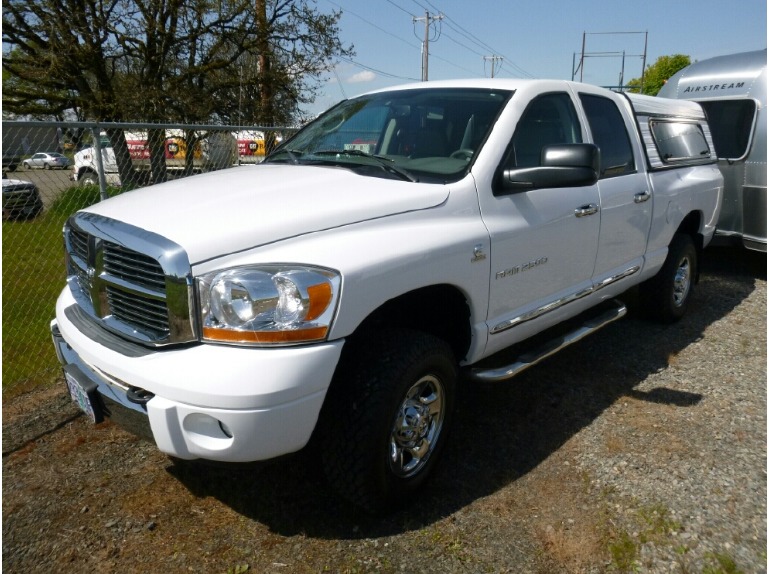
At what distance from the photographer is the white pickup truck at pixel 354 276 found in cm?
221

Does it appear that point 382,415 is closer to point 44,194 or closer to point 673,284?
point 673,284

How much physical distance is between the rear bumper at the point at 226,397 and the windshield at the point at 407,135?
4.01ft

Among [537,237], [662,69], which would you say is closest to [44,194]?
[537,237]

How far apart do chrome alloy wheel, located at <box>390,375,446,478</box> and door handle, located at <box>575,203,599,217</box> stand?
4.69ft

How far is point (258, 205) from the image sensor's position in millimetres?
2590

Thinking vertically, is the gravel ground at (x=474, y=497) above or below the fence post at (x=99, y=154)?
below

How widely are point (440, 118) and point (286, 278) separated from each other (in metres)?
1.66

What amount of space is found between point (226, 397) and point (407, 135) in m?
1.96

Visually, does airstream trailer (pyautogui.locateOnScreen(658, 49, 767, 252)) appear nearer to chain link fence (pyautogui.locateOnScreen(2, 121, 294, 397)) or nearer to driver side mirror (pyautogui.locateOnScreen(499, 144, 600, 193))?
driver side mirror (pyautogui.locateOnScreen(499, 144, 600, 193))

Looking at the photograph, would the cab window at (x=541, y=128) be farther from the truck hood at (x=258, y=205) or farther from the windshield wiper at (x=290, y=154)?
the windshield wiper at (x=290, y=154)

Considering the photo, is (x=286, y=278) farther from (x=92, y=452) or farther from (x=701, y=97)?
(x=701, y=97)

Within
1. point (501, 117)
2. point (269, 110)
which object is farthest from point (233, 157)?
point (269, 110)

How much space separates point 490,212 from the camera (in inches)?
118

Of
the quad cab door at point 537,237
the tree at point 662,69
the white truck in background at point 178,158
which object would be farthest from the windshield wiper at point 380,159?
the tree at point 662,69
